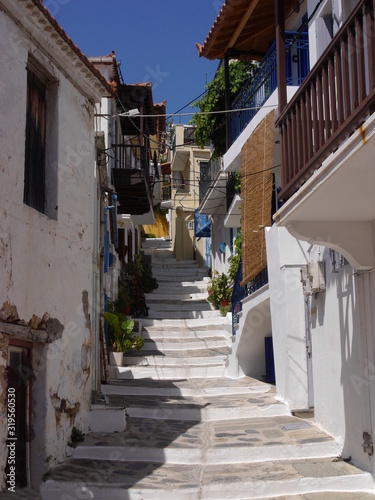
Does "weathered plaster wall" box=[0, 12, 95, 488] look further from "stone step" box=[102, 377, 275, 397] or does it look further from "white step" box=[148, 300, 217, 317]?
"white step" box=[148, 300, 217, 317]

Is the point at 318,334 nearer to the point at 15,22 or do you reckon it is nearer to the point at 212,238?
the point at 15,22

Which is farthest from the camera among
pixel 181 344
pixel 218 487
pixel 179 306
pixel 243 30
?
pixel 179 306

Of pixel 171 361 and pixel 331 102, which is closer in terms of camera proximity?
pixel 331 102

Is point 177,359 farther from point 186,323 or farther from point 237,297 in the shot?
point 186,323

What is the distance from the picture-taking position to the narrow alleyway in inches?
322

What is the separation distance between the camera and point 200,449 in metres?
9.48

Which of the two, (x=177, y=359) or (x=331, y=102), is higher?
(x=331, y=102)

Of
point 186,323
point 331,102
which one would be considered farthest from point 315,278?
point 186,323

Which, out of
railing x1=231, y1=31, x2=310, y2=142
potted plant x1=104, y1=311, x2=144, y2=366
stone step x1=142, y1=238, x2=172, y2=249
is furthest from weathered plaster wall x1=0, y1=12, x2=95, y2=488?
stone step x1=142, y1=238, x2=172, y2=249

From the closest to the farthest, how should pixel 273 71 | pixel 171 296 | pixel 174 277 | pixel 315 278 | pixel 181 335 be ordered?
pixel 315 278 < pixel 273 71 < pixel 181 335 < pixel 171 296 < pixel 174 277

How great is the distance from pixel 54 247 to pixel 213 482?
12.1ft

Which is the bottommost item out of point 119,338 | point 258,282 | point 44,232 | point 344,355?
point 344,355

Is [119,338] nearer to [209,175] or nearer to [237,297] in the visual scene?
[237,297]

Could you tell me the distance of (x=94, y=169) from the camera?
36.7ft
